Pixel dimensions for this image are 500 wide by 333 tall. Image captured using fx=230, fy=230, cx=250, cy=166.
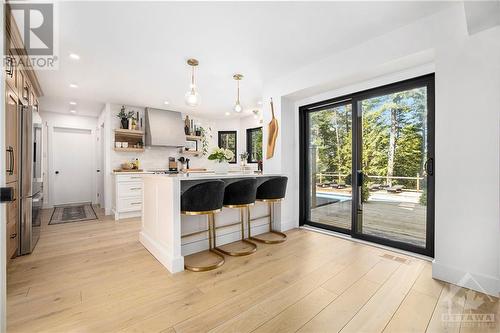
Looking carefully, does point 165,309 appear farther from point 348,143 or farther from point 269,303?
point 348,143

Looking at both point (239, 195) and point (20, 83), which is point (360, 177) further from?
point (20, 83)

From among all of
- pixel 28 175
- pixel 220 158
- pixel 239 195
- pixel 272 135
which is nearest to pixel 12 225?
pixel 28 175

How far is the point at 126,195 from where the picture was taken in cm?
470

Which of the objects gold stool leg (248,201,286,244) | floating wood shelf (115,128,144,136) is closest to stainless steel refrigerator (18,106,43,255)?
floating wood shelf (115,128,144,136)

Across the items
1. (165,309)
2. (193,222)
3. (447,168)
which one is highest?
(447,168)

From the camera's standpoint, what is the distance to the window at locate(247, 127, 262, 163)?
633 cm

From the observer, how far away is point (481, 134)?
6.30 feet

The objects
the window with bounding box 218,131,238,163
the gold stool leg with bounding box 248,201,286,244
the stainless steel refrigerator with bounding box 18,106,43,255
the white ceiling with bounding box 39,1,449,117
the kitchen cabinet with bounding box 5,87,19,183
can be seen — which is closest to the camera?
the white ceiling with bounding box 39,1,449,117

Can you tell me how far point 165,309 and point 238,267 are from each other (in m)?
0.85

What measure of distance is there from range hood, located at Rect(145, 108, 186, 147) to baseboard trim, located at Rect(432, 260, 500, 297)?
5132 millimetres

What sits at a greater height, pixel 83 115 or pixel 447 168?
pixel 83 115

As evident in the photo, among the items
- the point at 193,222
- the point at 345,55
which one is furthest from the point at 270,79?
the point at 193,222

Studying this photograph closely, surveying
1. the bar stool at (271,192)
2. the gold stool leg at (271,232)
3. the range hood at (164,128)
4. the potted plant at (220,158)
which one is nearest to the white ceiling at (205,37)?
the potted plant at (220,158)

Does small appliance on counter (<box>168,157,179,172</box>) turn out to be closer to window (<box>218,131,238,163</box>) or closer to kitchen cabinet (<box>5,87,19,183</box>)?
window (<box>218,131,238,163</box>)
